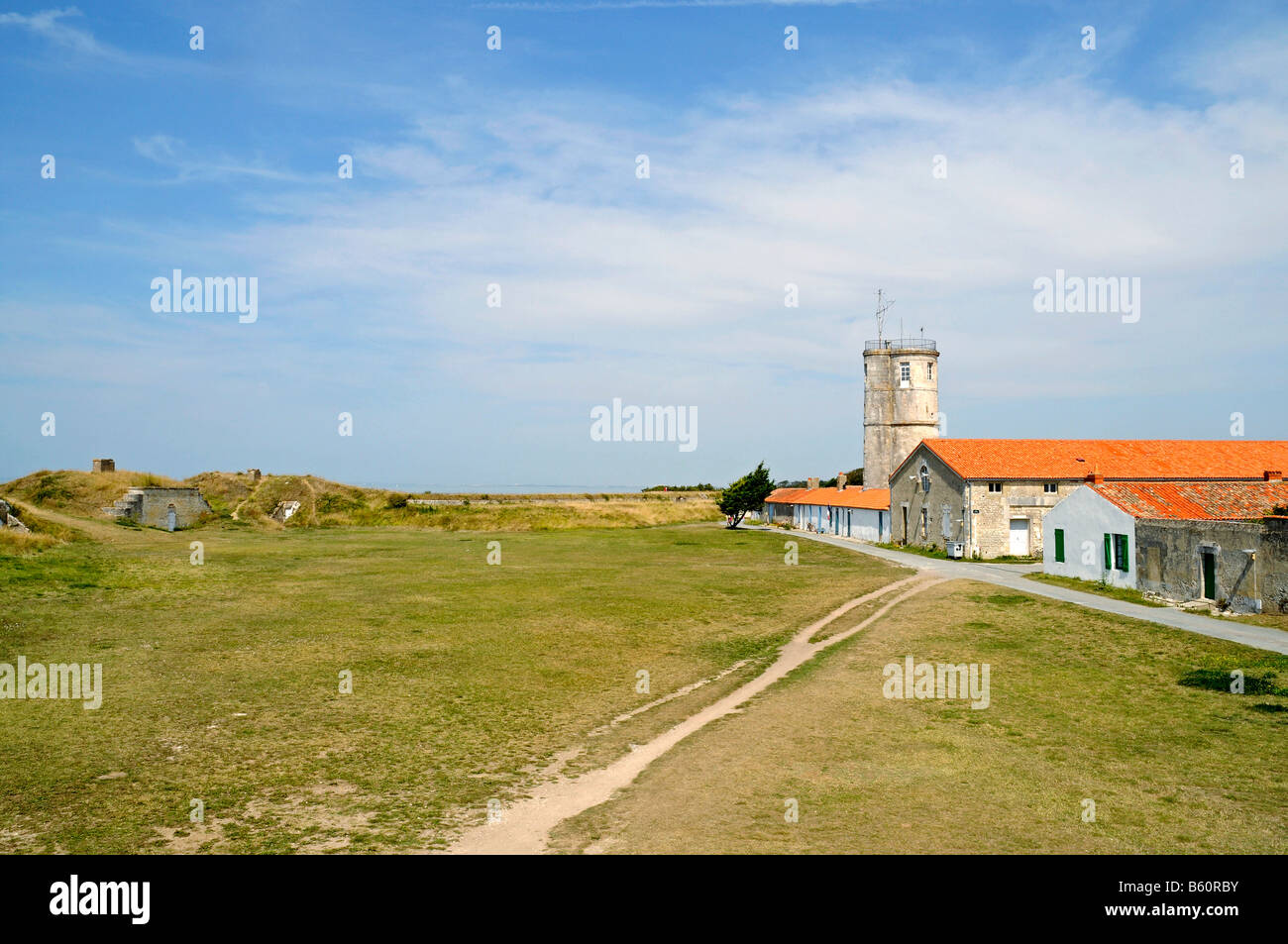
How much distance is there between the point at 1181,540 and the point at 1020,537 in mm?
21128

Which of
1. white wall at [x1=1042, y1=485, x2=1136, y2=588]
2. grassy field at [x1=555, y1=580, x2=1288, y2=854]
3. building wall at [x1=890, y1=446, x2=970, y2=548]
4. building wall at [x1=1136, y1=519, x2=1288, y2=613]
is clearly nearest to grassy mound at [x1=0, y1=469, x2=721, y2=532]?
building wall at [x1=890, y1=446, x2=970, y2=548]

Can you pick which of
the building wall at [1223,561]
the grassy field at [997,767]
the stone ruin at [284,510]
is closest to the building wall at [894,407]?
the building wall at [1223,561]

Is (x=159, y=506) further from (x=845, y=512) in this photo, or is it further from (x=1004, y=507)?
(x=1004, y=507)

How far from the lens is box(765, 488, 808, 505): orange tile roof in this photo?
304 feet

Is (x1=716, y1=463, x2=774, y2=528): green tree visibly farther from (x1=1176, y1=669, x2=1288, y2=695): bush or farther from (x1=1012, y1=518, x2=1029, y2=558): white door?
(x1=1176, y1=669, x2=1288, y2=695): bush

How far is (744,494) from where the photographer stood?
84.5 metres

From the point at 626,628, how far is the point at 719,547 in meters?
33.7

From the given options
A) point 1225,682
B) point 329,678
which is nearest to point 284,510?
point 329,678

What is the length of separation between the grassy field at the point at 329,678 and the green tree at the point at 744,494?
39.3 m

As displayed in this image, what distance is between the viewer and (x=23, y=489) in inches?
2448

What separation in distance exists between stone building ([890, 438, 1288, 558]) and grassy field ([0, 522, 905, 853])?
10791 millimetres

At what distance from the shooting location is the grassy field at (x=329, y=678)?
1157 cm

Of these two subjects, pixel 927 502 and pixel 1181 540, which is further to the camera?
pixel 927 502
